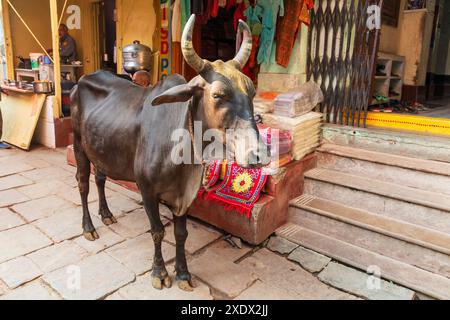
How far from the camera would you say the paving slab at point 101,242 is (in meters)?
3.12

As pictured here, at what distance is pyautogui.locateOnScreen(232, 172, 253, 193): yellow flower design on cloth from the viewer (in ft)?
10.9

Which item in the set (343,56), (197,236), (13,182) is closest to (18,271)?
(197,236)

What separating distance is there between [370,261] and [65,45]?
8.61 metres

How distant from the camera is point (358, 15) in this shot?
4.14 m

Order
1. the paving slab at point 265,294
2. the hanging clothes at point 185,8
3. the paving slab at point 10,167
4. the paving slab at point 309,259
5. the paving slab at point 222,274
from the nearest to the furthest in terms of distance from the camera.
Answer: the paving slab at point 265,294, the paving slab at point 222,274, the paving slab at point 309,259, the paving slab at point 10,167, the hanging clothes at point 185,8

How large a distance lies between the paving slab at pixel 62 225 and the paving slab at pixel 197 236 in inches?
34.4

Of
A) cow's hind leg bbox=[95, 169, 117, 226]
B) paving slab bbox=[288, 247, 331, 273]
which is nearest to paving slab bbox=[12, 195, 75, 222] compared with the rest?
cow's hind leg bbox=[95, 169, 117, 226]

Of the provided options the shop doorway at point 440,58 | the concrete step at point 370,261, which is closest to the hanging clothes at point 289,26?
the concrete step at point 370,261

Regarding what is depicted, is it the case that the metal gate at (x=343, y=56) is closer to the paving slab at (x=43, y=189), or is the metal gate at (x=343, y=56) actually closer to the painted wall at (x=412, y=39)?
the painted wall at (x=412, y=39)

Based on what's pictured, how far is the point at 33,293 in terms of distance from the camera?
250cm

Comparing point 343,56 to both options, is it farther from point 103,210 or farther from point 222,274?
point 103,210

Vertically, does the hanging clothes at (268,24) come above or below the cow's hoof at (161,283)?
above

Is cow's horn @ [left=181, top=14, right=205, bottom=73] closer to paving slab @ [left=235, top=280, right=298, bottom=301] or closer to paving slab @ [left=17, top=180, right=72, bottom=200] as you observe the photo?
paving slab @ [left=235, top=280, right=298, bottom=301]

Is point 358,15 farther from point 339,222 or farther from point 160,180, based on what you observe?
point 160,180
